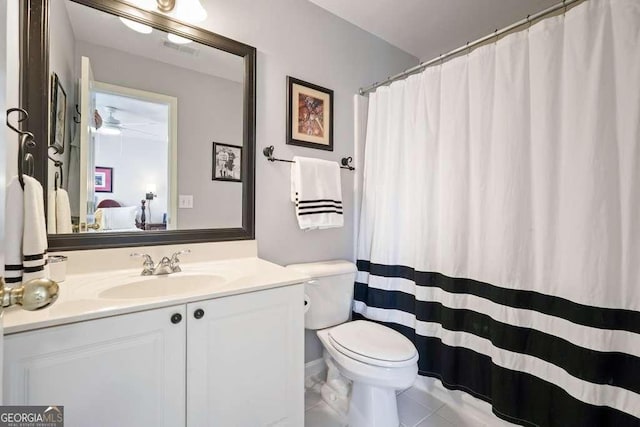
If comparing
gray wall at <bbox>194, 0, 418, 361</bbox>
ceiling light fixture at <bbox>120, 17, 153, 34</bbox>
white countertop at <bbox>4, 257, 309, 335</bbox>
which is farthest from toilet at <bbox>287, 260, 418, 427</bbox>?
ceiling light fixture at <bbox>120, 17, 153, 34</bbox>

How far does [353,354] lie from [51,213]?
1372 millimetres

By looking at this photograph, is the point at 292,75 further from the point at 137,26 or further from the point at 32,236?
the point at 32,236

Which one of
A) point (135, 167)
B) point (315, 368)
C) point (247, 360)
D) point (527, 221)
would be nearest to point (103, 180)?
point (135, 167)

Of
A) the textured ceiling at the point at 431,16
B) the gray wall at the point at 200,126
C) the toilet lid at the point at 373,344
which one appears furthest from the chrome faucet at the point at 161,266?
the textured ceiling at the point at 431,16

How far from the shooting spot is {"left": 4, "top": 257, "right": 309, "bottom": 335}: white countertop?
79cm

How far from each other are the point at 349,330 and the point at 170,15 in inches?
70.0

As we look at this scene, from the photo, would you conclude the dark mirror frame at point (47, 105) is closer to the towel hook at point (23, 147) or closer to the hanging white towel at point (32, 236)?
the towel hook at point (23, 147)

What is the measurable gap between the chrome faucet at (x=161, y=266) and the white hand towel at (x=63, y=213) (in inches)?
10.0

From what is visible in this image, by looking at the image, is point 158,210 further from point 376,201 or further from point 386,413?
point 386,413

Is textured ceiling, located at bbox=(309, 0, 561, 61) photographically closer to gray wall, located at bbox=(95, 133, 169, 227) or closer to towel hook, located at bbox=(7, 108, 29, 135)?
gray wall, located at bbox=(95, 133, 169, 227)

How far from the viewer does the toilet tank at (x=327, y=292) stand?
163 centimetres

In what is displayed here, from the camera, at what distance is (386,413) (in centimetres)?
138

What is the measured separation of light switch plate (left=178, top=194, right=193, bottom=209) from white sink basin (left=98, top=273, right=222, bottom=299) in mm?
350

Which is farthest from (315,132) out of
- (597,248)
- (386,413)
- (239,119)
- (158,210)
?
(386,413)
